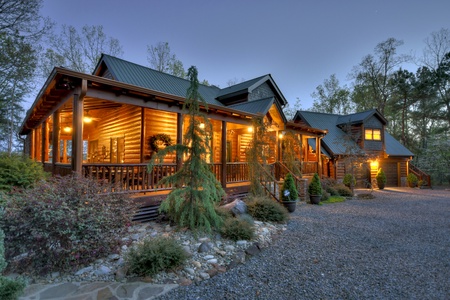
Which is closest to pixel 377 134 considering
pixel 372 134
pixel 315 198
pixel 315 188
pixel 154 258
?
pixel 372 134

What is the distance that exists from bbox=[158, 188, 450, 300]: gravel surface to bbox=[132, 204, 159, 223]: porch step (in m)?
3.21

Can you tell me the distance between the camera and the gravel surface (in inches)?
128

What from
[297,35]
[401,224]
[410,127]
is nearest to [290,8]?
[297,35]

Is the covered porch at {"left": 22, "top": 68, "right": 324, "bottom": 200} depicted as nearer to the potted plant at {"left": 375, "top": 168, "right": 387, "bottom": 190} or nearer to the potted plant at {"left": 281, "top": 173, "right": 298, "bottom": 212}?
the potted plant at {"left": 281, "top": 173, "right": 298, "bottom": 212}

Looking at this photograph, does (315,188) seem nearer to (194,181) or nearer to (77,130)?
(194,181)

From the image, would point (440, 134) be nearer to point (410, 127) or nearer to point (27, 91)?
point (410, 127)

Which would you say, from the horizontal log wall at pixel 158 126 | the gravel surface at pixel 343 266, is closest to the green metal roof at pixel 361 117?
the gravel surface at pixel 343 266

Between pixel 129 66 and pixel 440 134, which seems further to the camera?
pixel 440 134

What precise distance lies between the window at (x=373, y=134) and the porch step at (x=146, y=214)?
18884 millimetres

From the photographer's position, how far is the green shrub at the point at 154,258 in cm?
351

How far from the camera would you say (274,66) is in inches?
1091

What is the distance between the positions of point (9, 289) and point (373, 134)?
22.7 metres

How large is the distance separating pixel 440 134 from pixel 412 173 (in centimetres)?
574

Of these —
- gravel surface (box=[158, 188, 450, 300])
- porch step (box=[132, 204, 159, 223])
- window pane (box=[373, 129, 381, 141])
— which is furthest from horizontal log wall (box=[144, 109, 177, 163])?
window pane (box=[373, 129, 381, 141])
